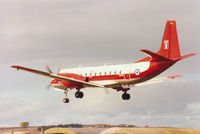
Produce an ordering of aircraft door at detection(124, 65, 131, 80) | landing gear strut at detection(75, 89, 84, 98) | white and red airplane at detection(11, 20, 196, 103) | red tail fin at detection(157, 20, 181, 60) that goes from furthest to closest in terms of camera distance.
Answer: landing gear strut at detection(75, 89, 84, 98), aircraft door at detection(124, 65, 131, 80), red tail fin at detection(157, 20, 181, 60), white and red airplane at detection(11, 20, 196, 103)

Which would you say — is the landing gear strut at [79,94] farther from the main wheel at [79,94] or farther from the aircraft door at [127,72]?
the aircraft door at [127,72]

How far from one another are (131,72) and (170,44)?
6624 millimetres

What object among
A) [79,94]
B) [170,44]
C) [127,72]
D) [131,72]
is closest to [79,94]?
[79,94]

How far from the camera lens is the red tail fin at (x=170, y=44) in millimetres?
45562

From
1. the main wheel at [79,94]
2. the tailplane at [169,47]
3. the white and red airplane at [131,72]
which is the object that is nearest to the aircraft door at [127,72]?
the white and red airplane at [131,72]

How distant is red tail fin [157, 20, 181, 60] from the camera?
45562mm

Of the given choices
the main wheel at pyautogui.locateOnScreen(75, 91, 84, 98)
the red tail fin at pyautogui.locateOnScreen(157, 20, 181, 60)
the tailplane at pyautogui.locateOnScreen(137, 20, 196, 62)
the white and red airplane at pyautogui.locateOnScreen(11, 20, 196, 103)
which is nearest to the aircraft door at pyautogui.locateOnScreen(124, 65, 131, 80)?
the white and red airplane at pyautogui.locateOnScreen(11, 20, 196, 103)

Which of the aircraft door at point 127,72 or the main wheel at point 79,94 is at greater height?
the aircraft door at point 127,72

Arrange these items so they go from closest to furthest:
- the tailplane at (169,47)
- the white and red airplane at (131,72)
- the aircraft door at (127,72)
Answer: the tailplane at (169,47), the white and red airplane at (131,72), the aircraft door at (127,72)

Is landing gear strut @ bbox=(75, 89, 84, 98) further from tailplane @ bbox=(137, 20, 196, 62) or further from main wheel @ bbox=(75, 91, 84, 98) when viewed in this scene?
tailplane @ bbox=(137, 20, 196, 62)

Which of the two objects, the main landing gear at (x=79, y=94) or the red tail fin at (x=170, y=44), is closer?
the red tail fin at (x=170, y=44)

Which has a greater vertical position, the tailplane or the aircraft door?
the tailplane

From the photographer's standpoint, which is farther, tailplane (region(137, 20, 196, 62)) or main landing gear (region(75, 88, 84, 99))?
main landing gear (region(75, 88, 84, 99))

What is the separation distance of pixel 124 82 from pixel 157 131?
128ft
